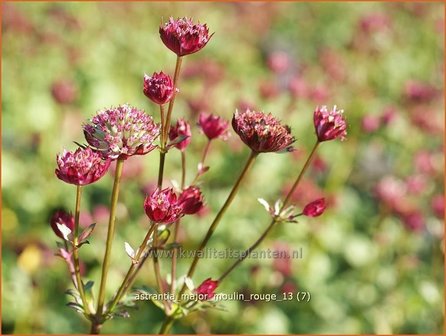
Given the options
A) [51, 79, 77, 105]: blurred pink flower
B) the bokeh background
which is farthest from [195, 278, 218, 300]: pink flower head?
[51, 79, 77, 105]: blurred pink flower

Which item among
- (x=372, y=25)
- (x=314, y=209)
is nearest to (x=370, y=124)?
(x=372, y=25)

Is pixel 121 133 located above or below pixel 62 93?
below

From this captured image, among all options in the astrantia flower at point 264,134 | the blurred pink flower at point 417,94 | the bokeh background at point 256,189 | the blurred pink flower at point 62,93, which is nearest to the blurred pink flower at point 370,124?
the bokeh background at point 256,189

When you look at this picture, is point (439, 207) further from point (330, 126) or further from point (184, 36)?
point (184, 36)

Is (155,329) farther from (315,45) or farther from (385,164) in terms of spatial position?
(315,45)

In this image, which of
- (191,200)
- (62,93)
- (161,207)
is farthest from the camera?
(62,93)

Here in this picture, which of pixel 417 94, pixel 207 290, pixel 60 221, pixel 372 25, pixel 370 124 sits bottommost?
pixel 207 290
